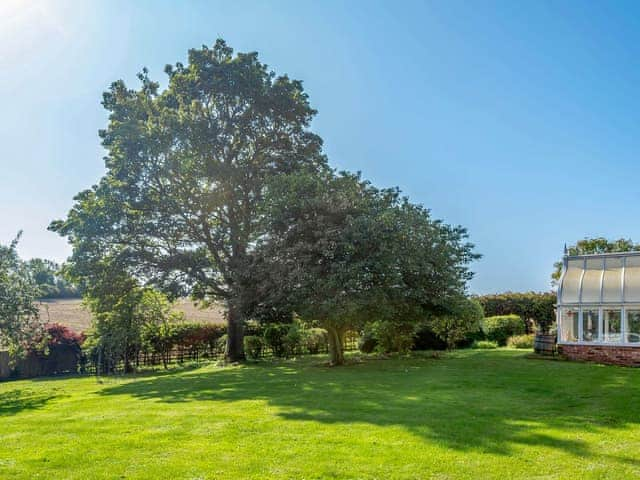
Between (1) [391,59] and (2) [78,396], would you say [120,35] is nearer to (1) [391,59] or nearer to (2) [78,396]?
(1) [391,59]

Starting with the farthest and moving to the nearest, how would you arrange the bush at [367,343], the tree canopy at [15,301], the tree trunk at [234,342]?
1. the bush at [367,343]
2. the tree trunk at [234,342]
3. the tree canopy at [15,301]

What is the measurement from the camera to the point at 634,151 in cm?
2123

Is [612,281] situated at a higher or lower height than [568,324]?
higher

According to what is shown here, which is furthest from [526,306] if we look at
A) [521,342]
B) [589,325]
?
[589,325]

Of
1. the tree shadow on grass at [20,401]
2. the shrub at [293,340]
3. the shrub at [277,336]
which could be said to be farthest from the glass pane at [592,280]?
the tree shadow on grass at [20,401]

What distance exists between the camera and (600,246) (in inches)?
1261

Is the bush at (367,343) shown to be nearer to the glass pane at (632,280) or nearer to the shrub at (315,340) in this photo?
the shrub at (315,340)

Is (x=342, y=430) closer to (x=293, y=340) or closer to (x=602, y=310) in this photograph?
(x=602, y=310)

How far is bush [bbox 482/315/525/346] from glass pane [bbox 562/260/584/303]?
7.23 meters

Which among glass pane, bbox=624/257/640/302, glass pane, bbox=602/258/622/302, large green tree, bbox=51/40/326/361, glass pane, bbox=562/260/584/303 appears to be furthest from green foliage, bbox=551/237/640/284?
large green tree, bbox=51/40/326/361

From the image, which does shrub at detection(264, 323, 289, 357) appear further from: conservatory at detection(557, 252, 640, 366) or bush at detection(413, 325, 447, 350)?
conservatory at detection(557, 252, 640, 366)

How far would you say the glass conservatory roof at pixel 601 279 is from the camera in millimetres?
18188

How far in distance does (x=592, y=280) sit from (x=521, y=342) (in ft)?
21.6

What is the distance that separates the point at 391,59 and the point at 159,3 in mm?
7911
